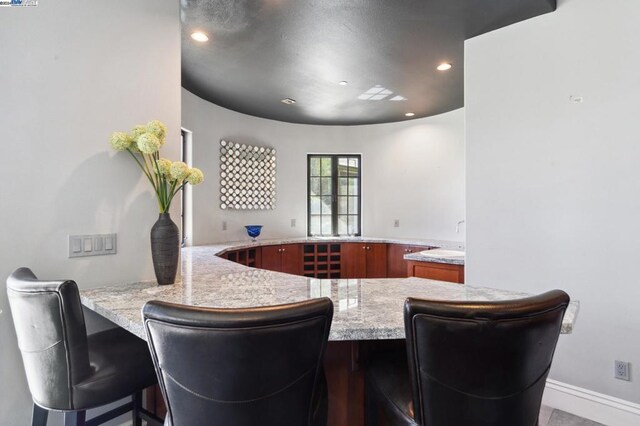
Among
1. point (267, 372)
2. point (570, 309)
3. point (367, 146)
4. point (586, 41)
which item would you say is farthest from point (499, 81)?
point (367, 146)

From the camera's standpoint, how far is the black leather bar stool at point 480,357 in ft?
2.55

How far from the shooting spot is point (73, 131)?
1615mm

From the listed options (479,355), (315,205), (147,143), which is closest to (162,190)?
(147,143)

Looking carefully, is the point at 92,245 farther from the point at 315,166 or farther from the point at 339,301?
the point at 315,166

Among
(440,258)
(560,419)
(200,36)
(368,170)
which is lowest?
(560,419)

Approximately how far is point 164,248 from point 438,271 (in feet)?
A: 7.76

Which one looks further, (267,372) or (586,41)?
(586,41)

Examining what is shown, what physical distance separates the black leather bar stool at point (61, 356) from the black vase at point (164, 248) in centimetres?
50

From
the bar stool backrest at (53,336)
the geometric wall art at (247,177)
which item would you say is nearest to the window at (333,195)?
the geometric wall art at (247,177)

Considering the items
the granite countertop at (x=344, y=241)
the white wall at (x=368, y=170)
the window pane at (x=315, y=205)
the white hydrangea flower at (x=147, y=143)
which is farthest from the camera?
the window pane at (x=315, y=205)

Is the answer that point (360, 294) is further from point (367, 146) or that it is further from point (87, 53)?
point (367, 146)

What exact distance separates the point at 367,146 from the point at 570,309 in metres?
4.38

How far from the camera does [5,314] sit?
4.81ft

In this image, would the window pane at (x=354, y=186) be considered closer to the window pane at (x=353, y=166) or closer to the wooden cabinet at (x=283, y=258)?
the window pane at (x=353, y=166)
